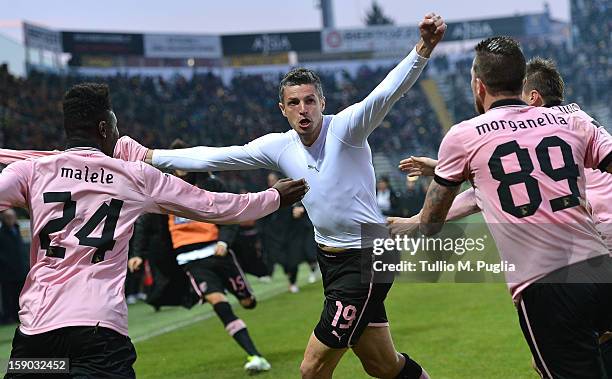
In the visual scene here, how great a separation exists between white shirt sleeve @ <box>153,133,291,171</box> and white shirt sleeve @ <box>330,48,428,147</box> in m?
0.47

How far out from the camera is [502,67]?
4.34m

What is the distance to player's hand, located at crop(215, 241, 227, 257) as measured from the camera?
981cm

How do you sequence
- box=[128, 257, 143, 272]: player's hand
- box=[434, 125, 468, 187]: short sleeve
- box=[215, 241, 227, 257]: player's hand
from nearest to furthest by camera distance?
box=[434, 125, 468, 187]: short sleeve < box=[215, 241, 227, 257]: player's hand < box=[128, 257, 143, 272]: player's hand

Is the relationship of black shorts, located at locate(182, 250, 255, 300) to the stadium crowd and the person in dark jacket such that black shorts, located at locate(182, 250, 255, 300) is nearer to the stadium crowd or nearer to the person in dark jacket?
the person in dark jacket

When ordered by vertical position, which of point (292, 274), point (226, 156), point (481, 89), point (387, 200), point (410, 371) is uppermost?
point (481, 89)

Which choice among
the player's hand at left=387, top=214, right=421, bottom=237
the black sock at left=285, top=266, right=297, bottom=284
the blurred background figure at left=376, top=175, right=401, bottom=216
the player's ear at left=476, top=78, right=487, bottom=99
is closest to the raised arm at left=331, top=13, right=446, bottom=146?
the player's ear at left=476, top=78, right=487, bottom=99

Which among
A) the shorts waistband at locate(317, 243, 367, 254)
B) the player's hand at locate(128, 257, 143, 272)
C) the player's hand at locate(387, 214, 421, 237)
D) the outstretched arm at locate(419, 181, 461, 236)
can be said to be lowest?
the player's hand at locate(128, 257, 143, 272)

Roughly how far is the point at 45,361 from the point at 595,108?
155 ft

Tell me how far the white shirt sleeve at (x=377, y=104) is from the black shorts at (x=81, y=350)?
216 cm

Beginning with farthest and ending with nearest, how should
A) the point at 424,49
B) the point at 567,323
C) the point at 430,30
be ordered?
the point at 424,49
the point at 430,30
the point at 567,323

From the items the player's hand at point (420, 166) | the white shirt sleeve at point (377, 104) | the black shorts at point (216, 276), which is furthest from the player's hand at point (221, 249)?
Answer: the player's hand at point (420, 166)

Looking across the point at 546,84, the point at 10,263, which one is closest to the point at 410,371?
the point at 546,84

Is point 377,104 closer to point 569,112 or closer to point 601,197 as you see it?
point 569,112

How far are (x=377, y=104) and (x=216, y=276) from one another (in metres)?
4.99
